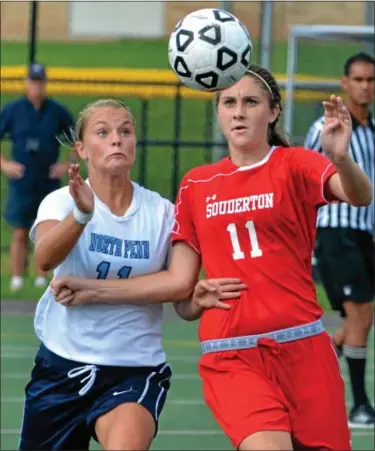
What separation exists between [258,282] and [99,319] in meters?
0.67

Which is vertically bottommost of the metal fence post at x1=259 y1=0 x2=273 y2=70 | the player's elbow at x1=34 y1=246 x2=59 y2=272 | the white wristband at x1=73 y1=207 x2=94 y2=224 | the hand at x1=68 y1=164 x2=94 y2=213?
the player's elbow at x1=34 y1=246 x2=59 y2=272

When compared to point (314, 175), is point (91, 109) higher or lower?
higher

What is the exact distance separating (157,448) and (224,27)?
3044 millimetres

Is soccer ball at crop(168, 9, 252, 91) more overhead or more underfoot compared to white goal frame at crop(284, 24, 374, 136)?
more underfoot

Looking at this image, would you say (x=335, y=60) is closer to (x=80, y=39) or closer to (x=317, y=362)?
(x=317, y=362)

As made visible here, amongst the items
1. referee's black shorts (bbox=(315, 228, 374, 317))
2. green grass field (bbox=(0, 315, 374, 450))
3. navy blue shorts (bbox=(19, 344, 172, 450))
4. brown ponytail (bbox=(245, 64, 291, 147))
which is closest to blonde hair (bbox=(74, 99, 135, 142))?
brown ponytail (bbox=(245, 64, 291, 147))

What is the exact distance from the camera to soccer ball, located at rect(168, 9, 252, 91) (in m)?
5.15

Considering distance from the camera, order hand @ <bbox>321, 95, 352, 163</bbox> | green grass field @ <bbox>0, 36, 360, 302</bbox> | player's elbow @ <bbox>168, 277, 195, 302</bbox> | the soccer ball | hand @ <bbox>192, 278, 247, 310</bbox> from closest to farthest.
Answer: hand @ <bbox>321, 95, 352, 163</bbox>
hand @ <bbox>192, 278, 247, 310</bbox>
player's elbow @ <bbox>168, 277, 195, 302</bbox>
the soccer ball
green grass field @ <bbox>0, 36, 360, 302</bbox>

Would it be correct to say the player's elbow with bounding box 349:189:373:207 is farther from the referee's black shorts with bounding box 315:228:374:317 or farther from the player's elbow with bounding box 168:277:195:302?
the referee's black shorts with bounding box 315:228:374:317

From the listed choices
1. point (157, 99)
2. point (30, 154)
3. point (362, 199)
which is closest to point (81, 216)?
point (362, 199)

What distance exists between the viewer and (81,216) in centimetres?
477

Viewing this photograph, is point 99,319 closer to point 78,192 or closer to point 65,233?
point 65,233

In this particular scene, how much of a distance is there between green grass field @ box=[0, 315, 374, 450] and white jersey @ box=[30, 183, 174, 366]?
2499 mm

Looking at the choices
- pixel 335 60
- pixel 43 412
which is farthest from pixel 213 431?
pixel 335 60
